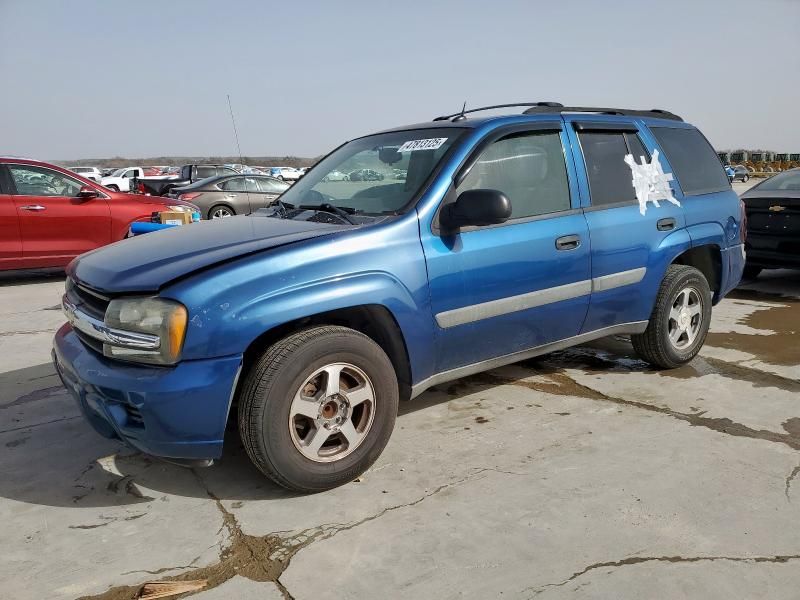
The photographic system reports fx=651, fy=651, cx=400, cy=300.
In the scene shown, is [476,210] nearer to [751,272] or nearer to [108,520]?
[108,520]

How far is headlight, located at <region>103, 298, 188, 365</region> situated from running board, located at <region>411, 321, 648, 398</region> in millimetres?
1221

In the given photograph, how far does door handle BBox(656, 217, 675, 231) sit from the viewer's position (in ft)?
14.2

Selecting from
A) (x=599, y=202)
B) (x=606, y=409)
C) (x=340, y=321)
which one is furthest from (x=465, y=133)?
(x=606, y=409)

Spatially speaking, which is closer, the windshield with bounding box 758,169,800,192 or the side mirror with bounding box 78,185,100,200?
the windshield with bounding box 758,169,800,192

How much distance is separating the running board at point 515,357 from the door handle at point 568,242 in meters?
A: 0.58

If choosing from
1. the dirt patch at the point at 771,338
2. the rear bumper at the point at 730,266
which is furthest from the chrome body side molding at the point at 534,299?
the dirt patch at the point at 771,338

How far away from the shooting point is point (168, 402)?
2.61 m

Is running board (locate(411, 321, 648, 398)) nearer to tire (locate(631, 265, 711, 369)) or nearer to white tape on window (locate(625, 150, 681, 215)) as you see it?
tire (locate(631, 265, 711, 369))

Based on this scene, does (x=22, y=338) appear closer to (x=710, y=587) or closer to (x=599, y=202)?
(x=599, y=202)

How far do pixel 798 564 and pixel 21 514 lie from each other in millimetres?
3164

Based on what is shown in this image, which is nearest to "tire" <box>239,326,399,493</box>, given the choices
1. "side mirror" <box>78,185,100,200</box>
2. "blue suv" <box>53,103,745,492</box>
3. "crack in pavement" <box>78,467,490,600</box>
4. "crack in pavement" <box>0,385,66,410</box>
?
"blue suv" <box>53,103,745,492</box>

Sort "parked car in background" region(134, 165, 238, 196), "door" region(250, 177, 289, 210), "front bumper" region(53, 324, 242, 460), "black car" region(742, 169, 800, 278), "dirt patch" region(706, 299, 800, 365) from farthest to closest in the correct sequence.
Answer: "parked car in background" region(134, 165, 238, 196) → "door" region(250, 177, 289, 210) → "black car" region(742, 169, 800, 278) → "dirt patch" region(706, 299, 800, 365) → "front bumper" region(53, 324, 242, 460)

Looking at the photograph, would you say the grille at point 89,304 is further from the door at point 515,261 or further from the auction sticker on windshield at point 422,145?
the auction sticker on windshield at point 422,145

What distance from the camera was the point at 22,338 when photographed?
5.75 m
